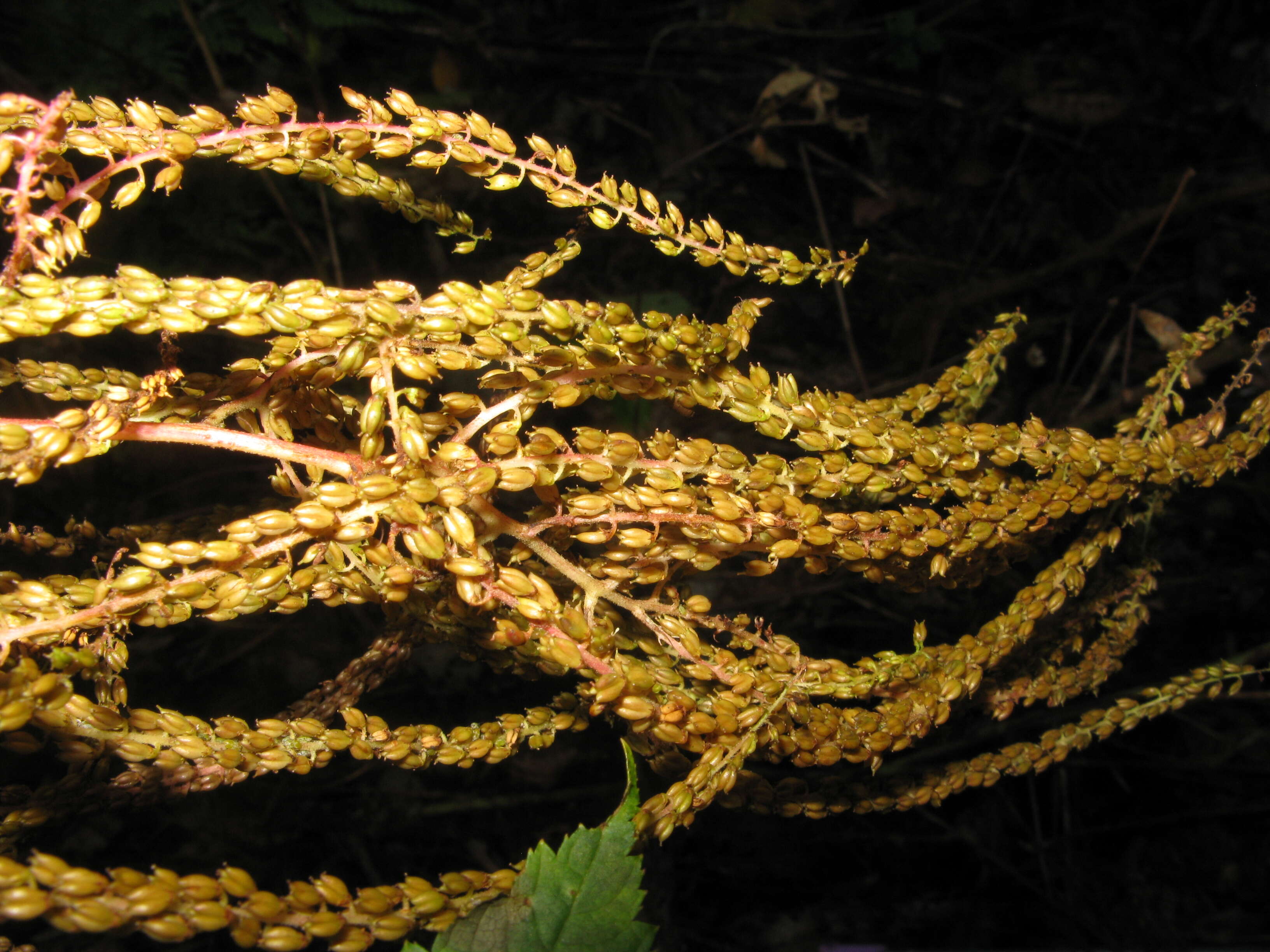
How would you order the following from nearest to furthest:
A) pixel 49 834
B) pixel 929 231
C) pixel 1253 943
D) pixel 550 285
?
pixel 49 834, pixel 1253 943, pixel 550 285, pixel 929 231

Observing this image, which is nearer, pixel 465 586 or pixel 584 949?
pixel 465 586

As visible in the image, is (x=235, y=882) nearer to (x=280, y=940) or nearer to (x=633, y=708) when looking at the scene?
(x=280, y=940)

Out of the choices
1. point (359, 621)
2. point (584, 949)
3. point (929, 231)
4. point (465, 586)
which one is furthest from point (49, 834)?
point (929, 231)

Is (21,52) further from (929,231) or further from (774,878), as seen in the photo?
(774,878)

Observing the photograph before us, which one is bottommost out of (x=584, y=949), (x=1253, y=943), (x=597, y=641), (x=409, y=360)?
(x=1253, y=943)

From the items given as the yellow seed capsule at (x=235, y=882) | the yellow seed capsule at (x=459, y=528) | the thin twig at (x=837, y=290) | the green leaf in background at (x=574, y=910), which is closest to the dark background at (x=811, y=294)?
the thin twig at (x=837, y=290)

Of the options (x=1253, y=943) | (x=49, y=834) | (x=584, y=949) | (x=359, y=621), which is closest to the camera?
(x=584, y=949)

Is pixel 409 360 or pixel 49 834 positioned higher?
pixel 409 360
